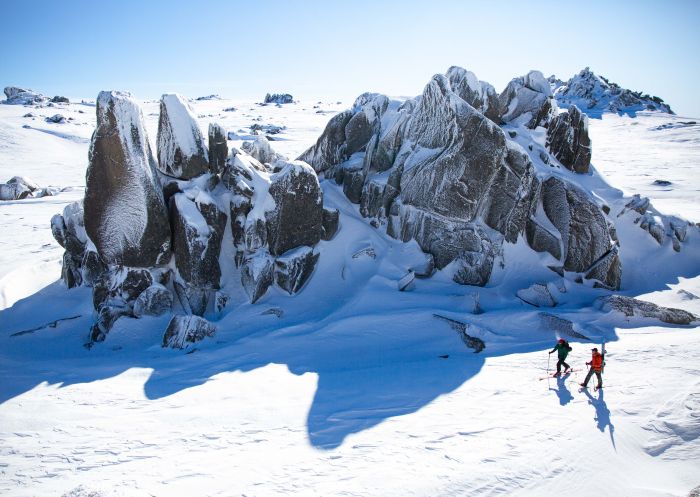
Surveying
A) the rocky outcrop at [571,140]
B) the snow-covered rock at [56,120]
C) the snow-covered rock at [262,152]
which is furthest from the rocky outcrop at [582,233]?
the snow-covered rock at [56,120]

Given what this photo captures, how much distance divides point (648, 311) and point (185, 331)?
15615mm

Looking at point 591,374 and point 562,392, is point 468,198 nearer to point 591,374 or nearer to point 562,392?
point 591,374

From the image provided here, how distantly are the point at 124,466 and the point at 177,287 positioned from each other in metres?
7.80

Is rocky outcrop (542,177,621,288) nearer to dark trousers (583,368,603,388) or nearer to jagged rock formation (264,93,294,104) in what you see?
dark trousers (583,368,603,388)

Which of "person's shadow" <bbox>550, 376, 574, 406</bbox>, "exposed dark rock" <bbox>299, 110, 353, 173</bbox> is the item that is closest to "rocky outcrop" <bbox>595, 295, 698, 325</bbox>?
"person's shadow" <bbox>550, 376, 574, 406</bbox>

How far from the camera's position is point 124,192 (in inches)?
512

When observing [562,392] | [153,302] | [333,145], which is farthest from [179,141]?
[562,392]

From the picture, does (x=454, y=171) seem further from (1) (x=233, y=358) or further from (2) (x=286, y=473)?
(2) (x=286, y=473)

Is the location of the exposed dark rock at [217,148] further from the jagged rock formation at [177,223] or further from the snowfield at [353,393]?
the snowfield at [353,393]

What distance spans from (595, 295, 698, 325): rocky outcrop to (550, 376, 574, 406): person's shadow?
5236 mm

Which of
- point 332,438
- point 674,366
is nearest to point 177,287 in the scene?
point 332,438

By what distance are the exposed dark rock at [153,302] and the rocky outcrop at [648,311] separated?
15.4 m

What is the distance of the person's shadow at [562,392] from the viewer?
899 centimetres

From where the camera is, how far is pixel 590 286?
15406mm
